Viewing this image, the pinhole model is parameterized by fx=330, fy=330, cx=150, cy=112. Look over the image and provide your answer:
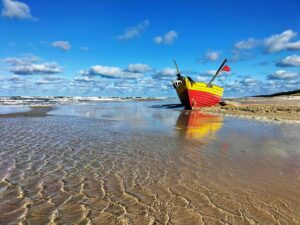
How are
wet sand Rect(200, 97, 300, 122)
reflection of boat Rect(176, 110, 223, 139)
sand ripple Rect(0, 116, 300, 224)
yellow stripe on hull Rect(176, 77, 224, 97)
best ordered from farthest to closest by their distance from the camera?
yellow stripe on hull Rect(176, 77, 224, 97), wet sand Rect(200, 97, 300, 122), reflection of boat Rect(176, 110, 223, 139), sand ripple Rect(0, 116, 300, 224)

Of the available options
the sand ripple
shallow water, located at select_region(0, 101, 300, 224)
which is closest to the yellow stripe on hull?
shallow water, located at select_region(0, 101, 300, 224)

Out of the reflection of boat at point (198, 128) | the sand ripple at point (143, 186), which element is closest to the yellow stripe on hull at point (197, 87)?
the reflection of boat at point (198, 128)

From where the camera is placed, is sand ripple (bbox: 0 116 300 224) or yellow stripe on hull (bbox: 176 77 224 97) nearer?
sand ripple (bbox: 0 116 300 224)

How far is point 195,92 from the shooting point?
109 ft

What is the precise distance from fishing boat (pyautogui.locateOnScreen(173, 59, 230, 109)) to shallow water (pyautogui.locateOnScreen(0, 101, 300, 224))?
22.3 m

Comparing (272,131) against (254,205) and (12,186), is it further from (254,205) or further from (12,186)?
(12,186)

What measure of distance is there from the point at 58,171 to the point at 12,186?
1.26 meters

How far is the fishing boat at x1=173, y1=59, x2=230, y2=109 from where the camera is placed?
108 ft

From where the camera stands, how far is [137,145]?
10.3 meters

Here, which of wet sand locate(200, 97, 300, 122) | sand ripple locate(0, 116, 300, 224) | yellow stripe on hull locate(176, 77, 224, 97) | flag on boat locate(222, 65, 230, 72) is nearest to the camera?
sand ripple locate(0, 116, 300, 224)

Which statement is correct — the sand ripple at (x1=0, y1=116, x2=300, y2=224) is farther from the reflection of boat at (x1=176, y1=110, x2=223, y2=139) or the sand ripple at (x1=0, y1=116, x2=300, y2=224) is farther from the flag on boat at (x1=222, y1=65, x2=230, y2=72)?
the flag on boat at (x1=222, y1=65, x2=230, y2=72)

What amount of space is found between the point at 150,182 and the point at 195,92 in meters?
27.9

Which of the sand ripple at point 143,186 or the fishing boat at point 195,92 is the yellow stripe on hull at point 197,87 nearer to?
the fishing boat at point 195,92

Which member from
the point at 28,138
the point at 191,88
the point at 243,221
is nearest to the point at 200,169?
the point at 243,221
